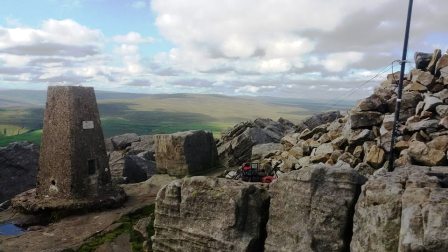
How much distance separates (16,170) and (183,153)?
12.5m

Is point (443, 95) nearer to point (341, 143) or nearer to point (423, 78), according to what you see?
point (423, 78)

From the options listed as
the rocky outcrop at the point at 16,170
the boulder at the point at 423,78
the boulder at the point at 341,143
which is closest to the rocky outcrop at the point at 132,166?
the rocky outcrop at the point at 16,170

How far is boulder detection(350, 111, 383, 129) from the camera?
2156 cm

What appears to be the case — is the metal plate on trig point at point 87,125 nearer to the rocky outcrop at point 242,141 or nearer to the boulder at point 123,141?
the rocky outcrop at point 242,141

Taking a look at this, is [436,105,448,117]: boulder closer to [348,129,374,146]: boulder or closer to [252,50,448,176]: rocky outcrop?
[252,50,448,176]: rocky outcrop

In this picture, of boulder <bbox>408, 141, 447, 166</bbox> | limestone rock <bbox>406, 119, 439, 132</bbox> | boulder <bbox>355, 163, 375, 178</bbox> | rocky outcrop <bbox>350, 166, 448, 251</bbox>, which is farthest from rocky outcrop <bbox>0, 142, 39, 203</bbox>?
rocky outcrop <bbox>350, 166, 448, 251</bbox>

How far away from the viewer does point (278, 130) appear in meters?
37.5

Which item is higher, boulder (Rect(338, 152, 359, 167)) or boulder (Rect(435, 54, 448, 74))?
boulder (Rect(435, 54, 448, 74))

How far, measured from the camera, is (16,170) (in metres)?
30.3

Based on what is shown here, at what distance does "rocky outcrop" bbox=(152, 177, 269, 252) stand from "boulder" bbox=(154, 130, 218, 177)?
11.7 m

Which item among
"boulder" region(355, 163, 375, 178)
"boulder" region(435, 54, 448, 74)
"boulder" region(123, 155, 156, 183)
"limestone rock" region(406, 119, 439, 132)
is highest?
"boulder" region(435, 54, 448, 74)

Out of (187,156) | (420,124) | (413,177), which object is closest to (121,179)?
(187,156)

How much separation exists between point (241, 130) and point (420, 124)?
1732cm

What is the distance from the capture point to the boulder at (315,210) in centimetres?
1167
